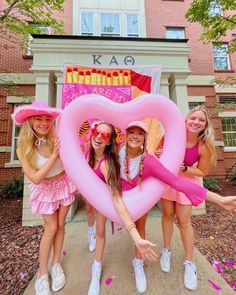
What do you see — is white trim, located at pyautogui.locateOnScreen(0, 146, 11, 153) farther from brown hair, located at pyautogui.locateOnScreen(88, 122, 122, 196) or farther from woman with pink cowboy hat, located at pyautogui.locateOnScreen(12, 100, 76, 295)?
brown hair, located at pyautogui.locateOnScreen(88, 122, 122, 196)

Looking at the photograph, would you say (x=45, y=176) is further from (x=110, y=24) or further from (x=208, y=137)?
(x=110, y=24)

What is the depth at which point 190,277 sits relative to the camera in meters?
2.21

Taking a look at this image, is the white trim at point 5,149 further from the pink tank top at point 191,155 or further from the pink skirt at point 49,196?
the pink tank top at point 191,155

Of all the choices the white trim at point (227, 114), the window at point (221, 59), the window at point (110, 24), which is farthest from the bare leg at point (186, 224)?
the window at point (221, 59)

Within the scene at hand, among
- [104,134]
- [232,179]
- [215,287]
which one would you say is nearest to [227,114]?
[232,179]

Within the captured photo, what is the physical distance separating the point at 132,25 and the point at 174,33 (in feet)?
7.98

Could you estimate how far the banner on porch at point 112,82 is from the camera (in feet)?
13.7

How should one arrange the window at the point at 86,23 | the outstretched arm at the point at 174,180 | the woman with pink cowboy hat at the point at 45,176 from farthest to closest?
the window at the point at 86,23
the woman with pink cowboy hat at the point at 45,176
the outstretched arm at the point at 174,180

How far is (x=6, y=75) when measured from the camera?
798 cm

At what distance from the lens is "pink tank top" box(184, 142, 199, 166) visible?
7.21ft

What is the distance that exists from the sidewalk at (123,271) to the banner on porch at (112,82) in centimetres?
199

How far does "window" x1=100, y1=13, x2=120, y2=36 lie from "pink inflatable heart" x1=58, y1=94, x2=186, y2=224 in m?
8.47

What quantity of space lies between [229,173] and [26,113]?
9356 mm

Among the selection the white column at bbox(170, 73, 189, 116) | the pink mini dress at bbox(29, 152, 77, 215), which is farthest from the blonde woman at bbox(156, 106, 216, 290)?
the white column at bbox(170, 73, 189, 116)
